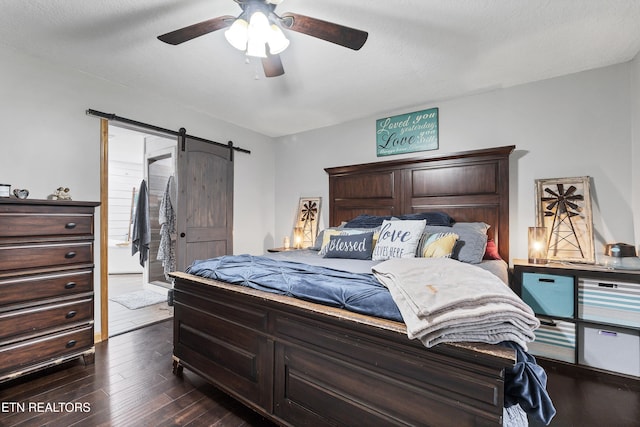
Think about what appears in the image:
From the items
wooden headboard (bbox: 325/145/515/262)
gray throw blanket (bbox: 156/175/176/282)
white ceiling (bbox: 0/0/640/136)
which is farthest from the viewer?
gray throw blanket (bbox: 156/175/176/282)

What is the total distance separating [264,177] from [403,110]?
231 centimetres

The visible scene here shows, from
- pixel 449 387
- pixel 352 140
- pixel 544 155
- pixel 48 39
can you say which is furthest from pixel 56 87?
pixel 544 155

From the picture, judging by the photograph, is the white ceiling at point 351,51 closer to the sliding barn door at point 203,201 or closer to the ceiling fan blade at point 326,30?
the ceiling fan blade at point 326,30

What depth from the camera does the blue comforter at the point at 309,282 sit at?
1339 millimetres

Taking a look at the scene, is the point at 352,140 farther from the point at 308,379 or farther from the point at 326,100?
the point at 308,379

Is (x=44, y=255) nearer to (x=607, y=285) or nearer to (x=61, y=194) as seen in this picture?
(x=61, y=194)

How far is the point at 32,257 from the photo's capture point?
2088 mm

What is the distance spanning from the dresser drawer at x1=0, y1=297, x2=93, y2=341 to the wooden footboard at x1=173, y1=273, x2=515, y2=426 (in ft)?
3.42

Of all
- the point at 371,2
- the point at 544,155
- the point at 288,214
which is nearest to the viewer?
the point at 371,2

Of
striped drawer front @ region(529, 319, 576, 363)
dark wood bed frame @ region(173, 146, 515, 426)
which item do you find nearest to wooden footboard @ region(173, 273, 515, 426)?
dark wood bed frame @ region(173, 146, 515, 426)

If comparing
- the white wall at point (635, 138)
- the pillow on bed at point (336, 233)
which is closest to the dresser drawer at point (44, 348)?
the pillow on bed at point (336, 233)

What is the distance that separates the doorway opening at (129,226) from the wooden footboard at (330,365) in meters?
1.86

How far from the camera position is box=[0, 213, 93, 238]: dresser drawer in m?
1.98

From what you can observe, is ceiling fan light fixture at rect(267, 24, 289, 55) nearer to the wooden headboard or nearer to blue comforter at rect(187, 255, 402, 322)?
blue comforter at rect(187, 255, 402, 322)
